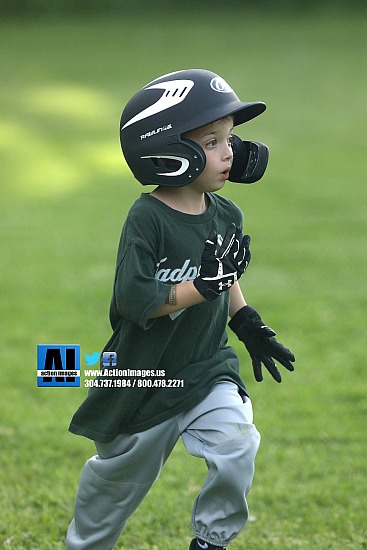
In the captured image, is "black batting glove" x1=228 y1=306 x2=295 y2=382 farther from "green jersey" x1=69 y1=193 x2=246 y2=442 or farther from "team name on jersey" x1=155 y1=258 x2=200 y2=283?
"team name on jersey" x1=155 y1=258 x2=200 y2=283

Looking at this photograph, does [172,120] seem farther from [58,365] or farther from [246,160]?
[58,365]

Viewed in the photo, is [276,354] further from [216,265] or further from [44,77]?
[44,77]

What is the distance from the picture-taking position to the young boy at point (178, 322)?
12.6ft

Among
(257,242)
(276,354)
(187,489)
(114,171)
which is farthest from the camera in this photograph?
(114,171)

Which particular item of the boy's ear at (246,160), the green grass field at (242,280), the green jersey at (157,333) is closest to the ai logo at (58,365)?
the green grass field at (242,280)

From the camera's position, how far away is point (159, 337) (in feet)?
13.3

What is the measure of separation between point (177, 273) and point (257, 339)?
0.60m

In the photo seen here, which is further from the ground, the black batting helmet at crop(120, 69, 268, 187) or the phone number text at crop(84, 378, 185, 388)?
the black batting helmet at crop(120, 69, 268, 187)

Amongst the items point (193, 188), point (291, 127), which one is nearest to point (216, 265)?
point (193, 188)

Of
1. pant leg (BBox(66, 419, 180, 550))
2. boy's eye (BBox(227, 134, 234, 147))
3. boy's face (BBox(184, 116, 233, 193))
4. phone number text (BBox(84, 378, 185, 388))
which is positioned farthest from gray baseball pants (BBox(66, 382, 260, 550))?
boy's eye (BBox(227, 134, 234, 147))

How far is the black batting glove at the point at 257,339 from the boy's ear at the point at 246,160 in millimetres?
547

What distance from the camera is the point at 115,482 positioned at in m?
4.25

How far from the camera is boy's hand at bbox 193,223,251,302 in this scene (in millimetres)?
3771

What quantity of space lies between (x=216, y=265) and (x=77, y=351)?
1664 mm
